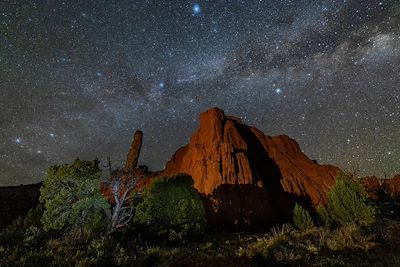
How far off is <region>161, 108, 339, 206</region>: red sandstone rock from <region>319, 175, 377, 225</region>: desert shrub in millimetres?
11485

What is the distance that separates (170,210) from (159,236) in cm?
189

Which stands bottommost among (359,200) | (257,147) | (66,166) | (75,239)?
(75,239)

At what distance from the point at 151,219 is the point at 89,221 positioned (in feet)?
12.7

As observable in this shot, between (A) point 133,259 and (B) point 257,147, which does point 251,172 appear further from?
(A) point 133,259

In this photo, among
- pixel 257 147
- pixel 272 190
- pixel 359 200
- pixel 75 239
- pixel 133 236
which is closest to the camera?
pixel 75 239

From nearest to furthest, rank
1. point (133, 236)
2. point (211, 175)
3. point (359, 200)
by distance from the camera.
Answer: point (133, 236)
point (359, 200)
point (211, 175)

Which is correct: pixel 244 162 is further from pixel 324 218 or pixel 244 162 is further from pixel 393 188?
pixel 393 188

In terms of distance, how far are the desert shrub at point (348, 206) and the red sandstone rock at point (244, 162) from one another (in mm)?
11485

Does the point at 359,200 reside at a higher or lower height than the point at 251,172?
lower

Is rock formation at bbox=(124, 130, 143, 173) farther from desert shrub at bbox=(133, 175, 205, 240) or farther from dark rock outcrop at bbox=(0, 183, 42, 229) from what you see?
desert shrub at bbox=(133, 175, 205, 240)

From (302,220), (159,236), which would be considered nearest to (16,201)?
(159,236)

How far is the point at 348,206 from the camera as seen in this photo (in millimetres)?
22391

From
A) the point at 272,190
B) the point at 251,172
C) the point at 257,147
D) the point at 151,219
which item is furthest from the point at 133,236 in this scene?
the point at 257,147

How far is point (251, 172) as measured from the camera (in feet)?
120
